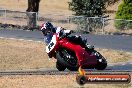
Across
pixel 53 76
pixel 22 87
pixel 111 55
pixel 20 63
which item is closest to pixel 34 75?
pixel 53 76

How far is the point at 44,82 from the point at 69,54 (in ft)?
6.24

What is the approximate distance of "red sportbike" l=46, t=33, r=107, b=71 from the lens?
715 inches

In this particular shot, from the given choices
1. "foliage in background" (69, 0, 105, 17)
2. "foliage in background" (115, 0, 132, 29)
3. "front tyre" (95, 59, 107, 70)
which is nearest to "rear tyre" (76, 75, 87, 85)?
"front tyre" (95, 59, 107, 70)

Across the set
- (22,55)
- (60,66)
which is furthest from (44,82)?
(22,55)

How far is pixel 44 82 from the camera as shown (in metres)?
17.0

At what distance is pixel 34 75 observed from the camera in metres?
18.7

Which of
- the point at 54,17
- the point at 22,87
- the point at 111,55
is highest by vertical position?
the point at 22,87

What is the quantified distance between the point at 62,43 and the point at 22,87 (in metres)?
2.87

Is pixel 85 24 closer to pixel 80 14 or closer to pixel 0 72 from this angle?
pixel 80 14

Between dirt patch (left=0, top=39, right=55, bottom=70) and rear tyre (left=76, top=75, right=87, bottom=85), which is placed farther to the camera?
dirt patch (left=0, top=39, right=55, bottom=70)

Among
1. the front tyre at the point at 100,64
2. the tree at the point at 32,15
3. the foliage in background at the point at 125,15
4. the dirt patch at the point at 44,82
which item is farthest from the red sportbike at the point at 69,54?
the tree at the point at 32,15

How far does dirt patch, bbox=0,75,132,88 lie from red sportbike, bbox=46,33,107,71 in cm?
56

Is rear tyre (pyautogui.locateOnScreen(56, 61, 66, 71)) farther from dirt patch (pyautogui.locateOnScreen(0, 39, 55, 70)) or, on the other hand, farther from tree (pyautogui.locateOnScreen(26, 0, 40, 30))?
tree (pyautogui.locateOnScreen(26, 0, 40, 30))

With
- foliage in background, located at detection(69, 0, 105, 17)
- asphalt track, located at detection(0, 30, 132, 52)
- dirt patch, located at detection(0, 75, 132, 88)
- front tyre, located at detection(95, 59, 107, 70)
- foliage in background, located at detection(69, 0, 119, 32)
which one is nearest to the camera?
dirt patch, located at detection(0, 75, 132, 88)
